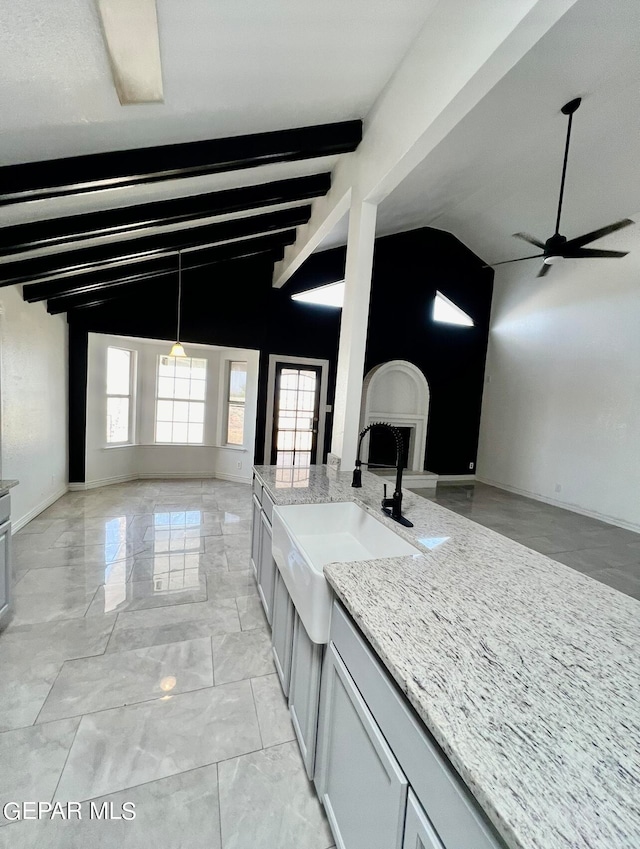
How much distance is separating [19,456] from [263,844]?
3759 millimetres

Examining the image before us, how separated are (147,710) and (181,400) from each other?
4800 millimetres

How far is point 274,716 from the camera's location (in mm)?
1632

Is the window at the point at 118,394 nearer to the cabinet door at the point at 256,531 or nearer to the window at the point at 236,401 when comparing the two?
the window at the point at 236,401

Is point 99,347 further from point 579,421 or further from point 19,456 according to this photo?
point 579,421

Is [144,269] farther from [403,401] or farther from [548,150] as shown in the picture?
[548,150]

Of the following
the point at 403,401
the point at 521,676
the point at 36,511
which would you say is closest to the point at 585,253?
the point at 403,401

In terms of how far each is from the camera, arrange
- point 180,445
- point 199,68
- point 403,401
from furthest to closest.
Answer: point 403,401 → point 180,445 → point 199,68

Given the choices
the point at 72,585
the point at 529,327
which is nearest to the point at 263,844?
the point at 72,585

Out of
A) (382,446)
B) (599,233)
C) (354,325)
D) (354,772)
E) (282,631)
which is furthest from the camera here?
(382,446)

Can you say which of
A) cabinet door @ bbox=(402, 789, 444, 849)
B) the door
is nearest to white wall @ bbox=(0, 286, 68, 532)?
the door

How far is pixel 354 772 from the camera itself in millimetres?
962

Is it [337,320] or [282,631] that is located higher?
[337,320]

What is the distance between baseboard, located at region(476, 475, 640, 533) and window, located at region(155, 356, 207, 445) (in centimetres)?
571

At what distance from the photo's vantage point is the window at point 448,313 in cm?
657
